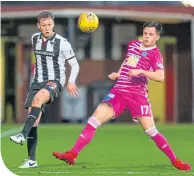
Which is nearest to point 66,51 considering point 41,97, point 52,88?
point 52,88

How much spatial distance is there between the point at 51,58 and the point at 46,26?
1.23 feet

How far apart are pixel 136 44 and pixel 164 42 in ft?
51.4

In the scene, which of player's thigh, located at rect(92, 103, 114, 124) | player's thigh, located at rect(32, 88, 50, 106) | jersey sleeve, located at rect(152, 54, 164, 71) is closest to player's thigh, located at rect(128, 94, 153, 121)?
player's thigh, located at rect(92, 103, 114, 124)

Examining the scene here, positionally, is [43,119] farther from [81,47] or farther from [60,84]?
[60,84]

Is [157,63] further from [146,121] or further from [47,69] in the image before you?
[47,69]

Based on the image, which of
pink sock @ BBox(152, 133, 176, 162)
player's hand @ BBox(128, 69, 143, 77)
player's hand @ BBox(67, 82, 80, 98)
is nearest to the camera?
player's hand @ BBox(128, 69, 143, 77)

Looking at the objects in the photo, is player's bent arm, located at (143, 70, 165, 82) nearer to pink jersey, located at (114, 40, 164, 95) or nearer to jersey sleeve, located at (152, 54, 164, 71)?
jersey sleeve, located at (152, 54, 164, 71)

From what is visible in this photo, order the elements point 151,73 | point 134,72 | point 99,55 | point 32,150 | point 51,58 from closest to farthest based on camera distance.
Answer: point 134,72 < point 151,73 < point 51,58 < point 32,150 < point 99,55

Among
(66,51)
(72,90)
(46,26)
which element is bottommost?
(72,90)

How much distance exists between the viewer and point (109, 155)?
1223cm

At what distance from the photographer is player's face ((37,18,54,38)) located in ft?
32.5

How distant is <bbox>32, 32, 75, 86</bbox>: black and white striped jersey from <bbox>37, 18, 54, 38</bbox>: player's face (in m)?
0.07

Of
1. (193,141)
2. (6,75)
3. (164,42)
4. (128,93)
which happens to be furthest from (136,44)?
(6,75)

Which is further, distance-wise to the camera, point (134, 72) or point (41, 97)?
point (41, 97)
